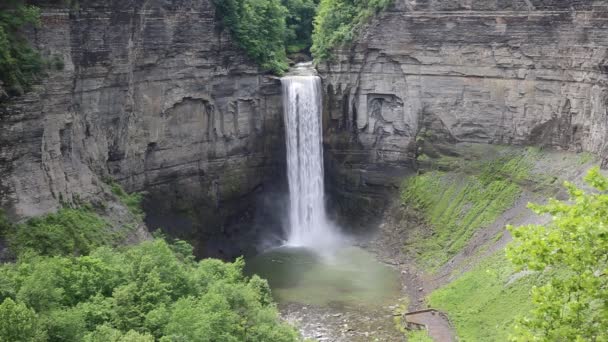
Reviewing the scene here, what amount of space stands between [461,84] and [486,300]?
1587 cm

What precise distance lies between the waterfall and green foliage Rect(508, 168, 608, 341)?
32497 millimetres

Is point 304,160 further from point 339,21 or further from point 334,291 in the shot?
point 334,291

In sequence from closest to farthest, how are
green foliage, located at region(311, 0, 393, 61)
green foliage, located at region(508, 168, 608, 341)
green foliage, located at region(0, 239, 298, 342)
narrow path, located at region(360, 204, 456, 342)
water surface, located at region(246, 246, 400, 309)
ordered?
1. green foliage, located at region(508, 168, 608, 341)
2. green foliage, located at region(0, 239, 298, 342)
3. narrow path, located at region(360, 204, 456, 342)
4. water surface, located at region(246, 246, 400, 309)
5. green foliage, located at region(311, 0, 393, 61)

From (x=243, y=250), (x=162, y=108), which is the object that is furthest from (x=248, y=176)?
(x=162, y=108)

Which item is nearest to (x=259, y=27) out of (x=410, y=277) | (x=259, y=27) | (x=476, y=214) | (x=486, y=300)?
(x=259, y=27)

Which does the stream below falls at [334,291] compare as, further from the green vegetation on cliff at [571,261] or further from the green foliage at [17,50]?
the green vegetation on cliff at [571,261]

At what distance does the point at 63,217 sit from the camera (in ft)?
96.4

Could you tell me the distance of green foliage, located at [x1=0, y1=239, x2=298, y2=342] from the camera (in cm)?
1923

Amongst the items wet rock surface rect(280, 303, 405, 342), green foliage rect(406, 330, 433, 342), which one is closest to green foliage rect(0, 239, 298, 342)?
wet rock surface rect(280, 303, 405, 342)

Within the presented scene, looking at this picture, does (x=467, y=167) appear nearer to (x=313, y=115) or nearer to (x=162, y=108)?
(x=313, y=115)

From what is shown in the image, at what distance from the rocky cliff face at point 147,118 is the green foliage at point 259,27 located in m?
0.74

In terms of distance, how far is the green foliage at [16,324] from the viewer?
17.5 metres

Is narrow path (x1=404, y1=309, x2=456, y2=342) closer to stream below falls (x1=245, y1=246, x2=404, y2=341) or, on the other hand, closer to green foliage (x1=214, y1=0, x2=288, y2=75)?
stream below falls (x1=245, y1=246, x2=404, y2=341)

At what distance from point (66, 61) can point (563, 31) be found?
25.5 meters
